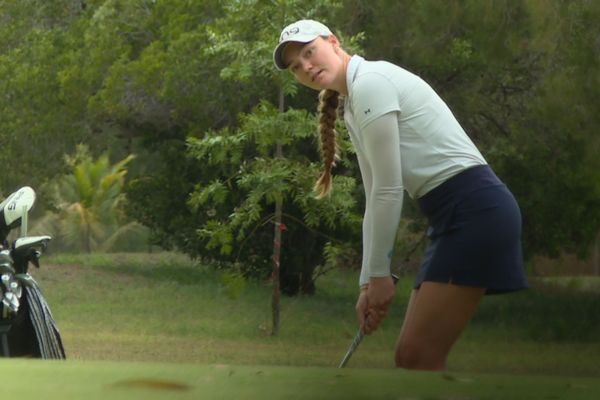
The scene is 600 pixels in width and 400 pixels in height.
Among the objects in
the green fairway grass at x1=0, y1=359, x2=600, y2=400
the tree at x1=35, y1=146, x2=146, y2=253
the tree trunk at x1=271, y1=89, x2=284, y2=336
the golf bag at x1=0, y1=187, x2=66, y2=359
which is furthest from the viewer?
the tree at x1=35, y1=146, x2=146, y2=253

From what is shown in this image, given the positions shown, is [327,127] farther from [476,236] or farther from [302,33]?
[476,236]

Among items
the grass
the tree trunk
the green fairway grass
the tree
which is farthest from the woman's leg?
the tree

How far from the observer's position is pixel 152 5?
2150cm

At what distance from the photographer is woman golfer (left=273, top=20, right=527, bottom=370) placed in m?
4.76

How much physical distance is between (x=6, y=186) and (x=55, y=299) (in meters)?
3.79

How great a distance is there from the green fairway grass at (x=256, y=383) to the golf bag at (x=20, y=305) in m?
4.99

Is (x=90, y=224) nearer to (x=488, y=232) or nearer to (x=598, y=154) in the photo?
(x=598, y=154)

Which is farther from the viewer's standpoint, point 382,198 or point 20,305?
point 20,305

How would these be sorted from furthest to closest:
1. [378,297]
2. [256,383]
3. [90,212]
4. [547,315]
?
1. [90,212]
2. [547,315]
3. [378,297]
4. [256,383]

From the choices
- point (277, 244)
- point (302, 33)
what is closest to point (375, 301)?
point (302, 33)

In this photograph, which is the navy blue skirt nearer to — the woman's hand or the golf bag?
the woman's hand

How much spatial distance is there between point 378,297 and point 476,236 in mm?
407

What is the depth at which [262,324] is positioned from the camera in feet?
61.1

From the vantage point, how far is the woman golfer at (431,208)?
4.76m
